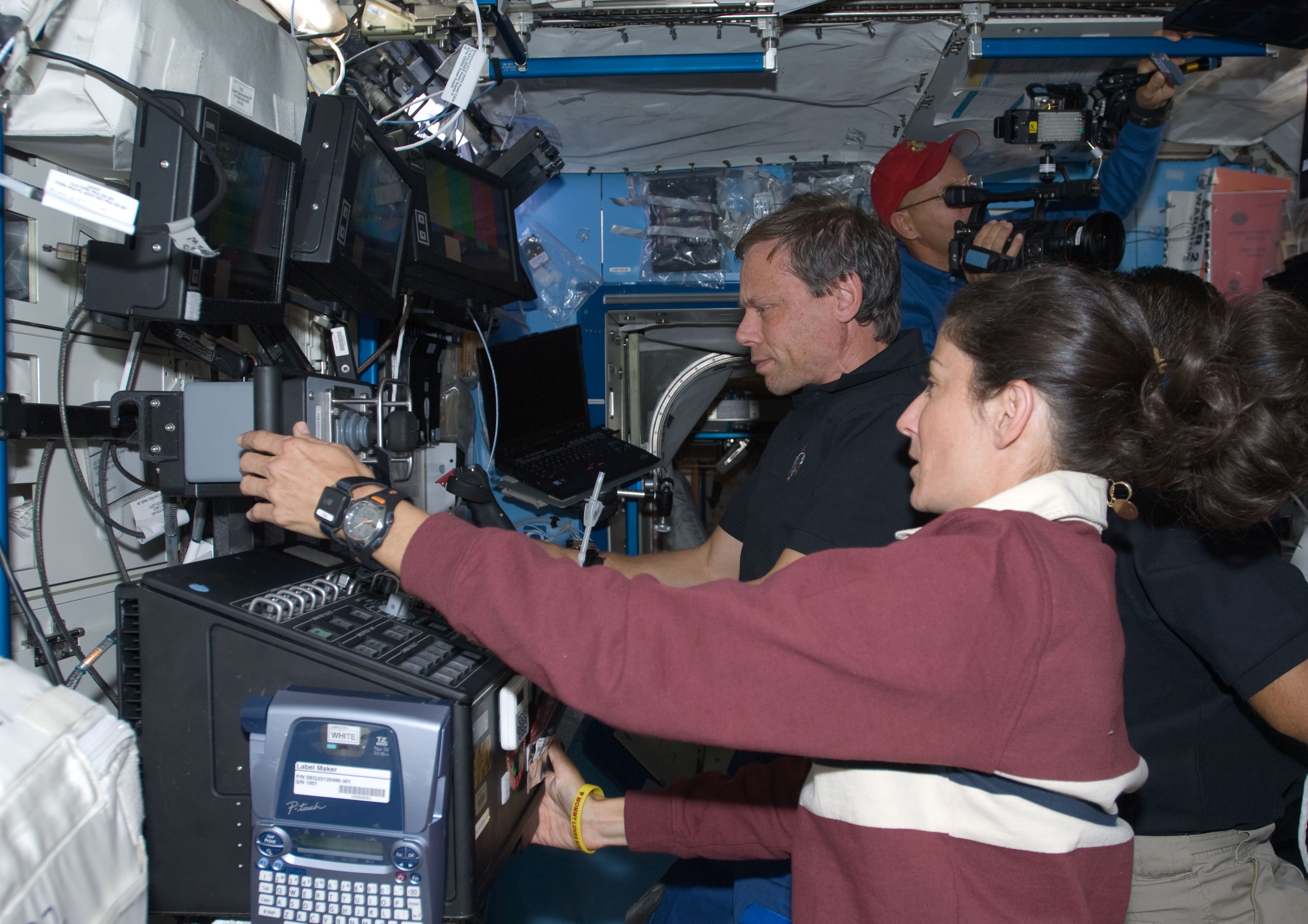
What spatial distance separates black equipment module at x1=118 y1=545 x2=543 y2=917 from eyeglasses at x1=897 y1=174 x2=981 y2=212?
217cm

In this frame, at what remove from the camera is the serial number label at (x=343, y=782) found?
92cm

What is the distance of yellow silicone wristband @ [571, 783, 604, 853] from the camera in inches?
55.3

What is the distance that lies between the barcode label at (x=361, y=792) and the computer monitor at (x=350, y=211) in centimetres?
84

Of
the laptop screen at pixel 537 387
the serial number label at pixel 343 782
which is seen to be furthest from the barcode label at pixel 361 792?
the laptop screen at pixel 537 387

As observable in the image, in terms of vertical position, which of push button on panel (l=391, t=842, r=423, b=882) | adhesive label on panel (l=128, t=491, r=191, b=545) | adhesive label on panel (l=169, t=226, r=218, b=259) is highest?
adhesive label on panel (l=169, t=226, r=218, b=259)

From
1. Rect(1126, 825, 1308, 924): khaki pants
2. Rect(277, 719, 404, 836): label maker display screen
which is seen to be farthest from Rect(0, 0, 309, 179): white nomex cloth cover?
Rect(1126, 825, 1308, 924): khaki pants

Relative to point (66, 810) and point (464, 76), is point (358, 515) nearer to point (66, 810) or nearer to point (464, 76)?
point (66, 810)

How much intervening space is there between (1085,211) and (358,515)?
9.30 feet

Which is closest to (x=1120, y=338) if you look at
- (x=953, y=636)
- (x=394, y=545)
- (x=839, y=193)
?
(x=953, y=636)

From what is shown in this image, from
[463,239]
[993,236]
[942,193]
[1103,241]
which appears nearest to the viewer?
[463,239]

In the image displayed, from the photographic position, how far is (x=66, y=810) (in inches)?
31.0

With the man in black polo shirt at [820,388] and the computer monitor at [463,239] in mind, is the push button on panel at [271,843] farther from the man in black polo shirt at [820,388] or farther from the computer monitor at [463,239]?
the computer monitor at [463,239]

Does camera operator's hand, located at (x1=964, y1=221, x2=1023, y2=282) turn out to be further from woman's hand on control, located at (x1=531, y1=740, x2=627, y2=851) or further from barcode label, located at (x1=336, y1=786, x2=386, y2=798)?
barcode label, located at (x1=336, y1=786, x2=386, y2=798)

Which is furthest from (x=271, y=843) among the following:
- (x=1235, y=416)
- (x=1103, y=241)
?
(x=1103, y=241)
